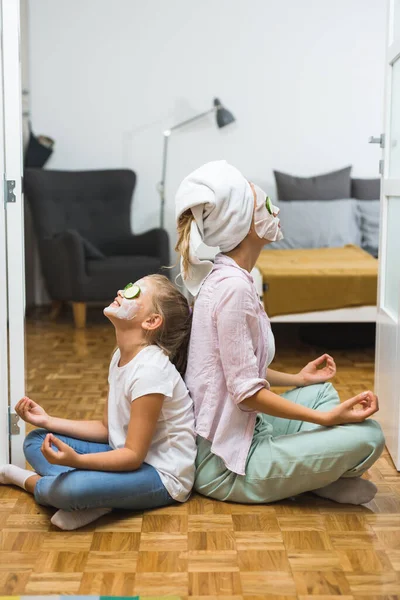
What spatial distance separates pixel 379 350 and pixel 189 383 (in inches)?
34.2

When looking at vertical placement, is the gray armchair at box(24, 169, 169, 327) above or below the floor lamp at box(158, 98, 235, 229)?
below

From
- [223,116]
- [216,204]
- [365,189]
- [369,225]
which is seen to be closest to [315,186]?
[365,189]

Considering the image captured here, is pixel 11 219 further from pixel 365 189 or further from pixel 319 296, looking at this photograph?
pixel 365 189

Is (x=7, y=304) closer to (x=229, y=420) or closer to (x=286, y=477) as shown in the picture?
(x=229, y=420)

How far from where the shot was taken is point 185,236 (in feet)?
7.05

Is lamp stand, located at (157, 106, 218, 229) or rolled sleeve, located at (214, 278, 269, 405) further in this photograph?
lamp stand, located at (157, 106, 218, 229)

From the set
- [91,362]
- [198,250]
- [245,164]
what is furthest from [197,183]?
[245,164]

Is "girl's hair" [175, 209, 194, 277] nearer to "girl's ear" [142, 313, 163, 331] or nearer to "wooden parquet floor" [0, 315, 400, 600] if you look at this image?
"girl's ear" [142, 313, 163, 331]

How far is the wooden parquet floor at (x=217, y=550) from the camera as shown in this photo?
173 cm

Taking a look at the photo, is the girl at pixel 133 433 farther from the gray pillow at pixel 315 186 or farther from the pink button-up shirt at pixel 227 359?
the gray pillow at pixel 315 186

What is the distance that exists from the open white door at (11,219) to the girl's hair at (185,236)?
0.49 meters

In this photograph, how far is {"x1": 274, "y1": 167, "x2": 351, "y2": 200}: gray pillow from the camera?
5.75 meters

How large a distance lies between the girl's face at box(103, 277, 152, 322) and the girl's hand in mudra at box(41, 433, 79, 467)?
1.21 ft

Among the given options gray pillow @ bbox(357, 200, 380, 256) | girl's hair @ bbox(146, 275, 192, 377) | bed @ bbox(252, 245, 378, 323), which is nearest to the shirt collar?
girl's hair @ bbox(146, 275, 192, 377)
